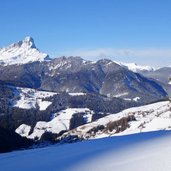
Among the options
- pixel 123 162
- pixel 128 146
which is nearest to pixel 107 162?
pixel 123 162

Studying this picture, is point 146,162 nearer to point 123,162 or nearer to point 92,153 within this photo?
point 123,162

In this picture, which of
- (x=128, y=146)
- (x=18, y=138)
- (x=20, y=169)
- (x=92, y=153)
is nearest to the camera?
(x=20, y=169)

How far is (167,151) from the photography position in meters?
19.8

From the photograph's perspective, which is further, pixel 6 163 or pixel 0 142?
pixel 0 142

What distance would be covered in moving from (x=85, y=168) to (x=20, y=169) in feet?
13.4

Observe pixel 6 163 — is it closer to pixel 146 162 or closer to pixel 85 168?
pixel 85 168

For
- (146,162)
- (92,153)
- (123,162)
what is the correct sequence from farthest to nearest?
1. (92,153)
2. (123,162)
3. (146,162)

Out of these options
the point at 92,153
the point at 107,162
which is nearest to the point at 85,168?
the point at 107,162

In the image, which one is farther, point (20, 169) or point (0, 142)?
point (0, 142)

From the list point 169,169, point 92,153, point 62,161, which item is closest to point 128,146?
point 92,153

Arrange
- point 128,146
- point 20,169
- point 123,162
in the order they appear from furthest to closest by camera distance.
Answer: point 128,146 → point 20,169 → point 123,162

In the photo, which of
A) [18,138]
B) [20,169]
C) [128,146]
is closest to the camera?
[20,169]

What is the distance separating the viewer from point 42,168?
20.4 metres

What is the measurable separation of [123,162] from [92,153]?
4.83m
